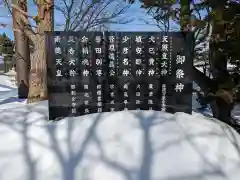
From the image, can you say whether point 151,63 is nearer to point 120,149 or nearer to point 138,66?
point 138,66

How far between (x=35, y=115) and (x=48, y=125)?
0.59m

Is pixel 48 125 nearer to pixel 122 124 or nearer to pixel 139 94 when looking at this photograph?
pixel 122 124

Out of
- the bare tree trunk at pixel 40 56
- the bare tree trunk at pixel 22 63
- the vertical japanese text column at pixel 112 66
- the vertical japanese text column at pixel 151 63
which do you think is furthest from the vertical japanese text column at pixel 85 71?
the bare tree trunk at pixel 22 63

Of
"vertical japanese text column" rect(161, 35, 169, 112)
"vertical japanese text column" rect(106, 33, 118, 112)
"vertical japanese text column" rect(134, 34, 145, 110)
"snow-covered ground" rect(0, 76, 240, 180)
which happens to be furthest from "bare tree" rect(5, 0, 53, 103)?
"snow-covered ground" rect(0, 76, 240, 180)

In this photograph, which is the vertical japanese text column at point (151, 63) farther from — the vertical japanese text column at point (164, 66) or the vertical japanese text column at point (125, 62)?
the vertical japanese text column at point (125, 62)

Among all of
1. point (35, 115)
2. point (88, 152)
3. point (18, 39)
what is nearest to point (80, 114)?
point (35, 115)

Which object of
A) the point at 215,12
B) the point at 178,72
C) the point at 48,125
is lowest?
the point at 48,125

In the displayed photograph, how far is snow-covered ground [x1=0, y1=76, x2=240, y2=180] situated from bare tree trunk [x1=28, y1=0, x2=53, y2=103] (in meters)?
3.44

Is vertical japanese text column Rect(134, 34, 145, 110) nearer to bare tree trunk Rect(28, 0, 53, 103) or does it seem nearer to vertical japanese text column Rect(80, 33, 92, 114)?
vertical japanese text column Rect(80, 33, 92, 114)

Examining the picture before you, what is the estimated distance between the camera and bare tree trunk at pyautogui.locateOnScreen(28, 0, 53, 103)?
282 inches

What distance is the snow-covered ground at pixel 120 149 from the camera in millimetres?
2910

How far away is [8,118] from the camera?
407cm

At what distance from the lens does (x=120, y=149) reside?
3168mm

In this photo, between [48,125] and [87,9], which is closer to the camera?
[48,125]
